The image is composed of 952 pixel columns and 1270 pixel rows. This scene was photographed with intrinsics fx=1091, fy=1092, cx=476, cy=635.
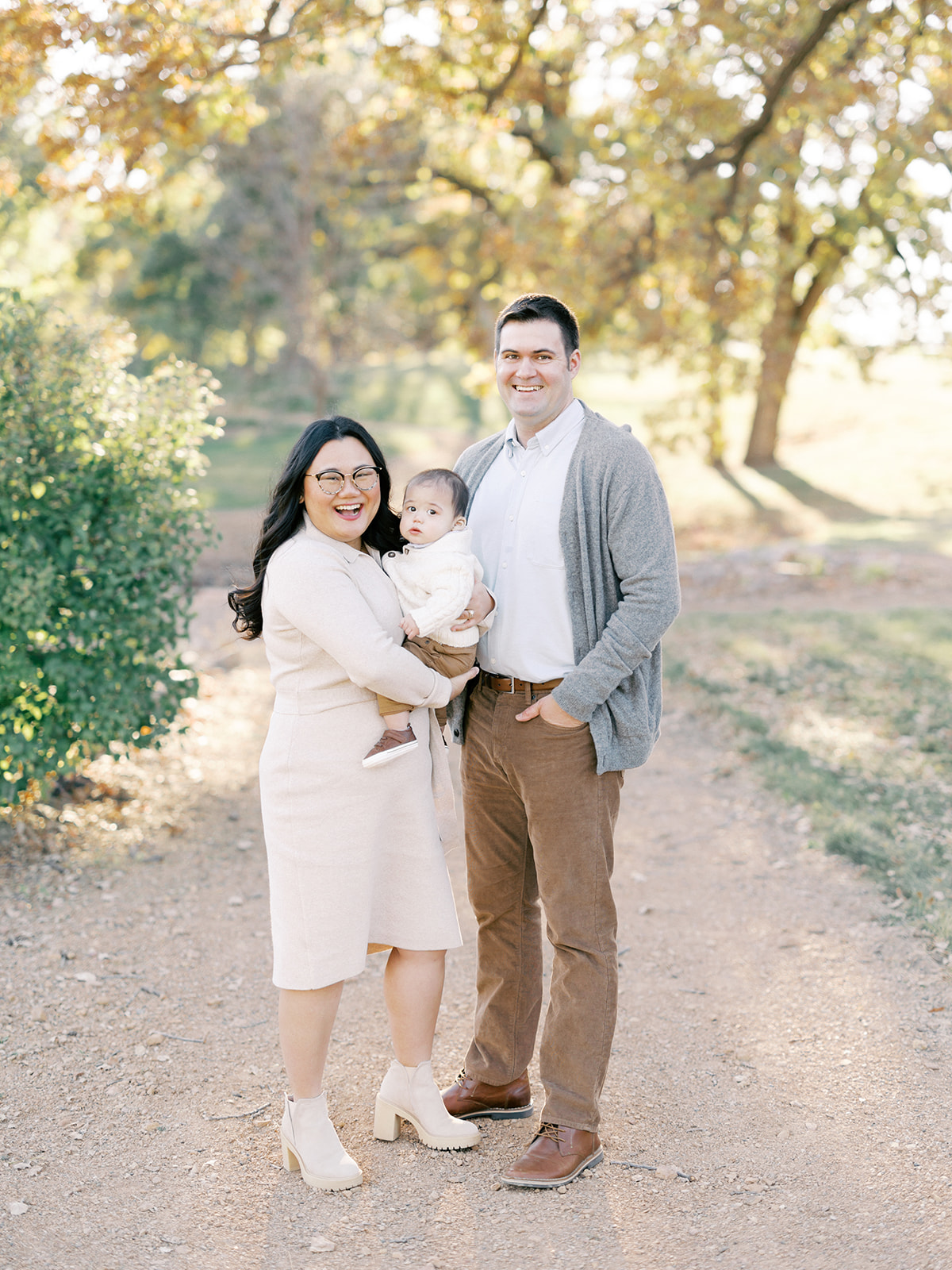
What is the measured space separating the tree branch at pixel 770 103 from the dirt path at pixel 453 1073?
228 inches

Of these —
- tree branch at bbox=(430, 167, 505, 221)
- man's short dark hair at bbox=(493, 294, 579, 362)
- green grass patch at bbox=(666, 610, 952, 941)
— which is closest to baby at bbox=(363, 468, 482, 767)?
man's short dark hair at bbox=(493, 294, 579, 362)

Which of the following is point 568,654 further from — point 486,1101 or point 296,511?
point 486,1101

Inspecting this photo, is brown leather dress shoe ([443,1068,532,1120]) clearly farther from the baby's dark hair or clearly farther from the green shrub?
the green shrub

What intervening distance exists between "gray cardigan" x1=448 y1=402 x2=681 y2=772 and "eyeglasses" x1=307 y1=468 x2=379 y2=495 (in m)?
0.52

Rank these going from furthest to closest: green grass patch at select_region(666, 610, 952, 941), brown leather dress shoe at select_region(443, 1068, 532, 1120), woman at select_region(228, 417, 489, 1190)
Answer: green grass patch at select_region(666, 610, 952, 941) → brown leather dress shoe at select_region(443, 1068, 532, 1120) → woman at select_region(228, 417, 489, 1190)

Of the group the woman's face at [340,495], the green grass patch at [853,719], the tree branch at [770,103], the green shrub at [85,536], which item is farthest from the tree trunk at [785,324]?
the woman's face at [340,495]

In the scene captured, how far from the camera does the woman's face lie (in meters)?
2.78

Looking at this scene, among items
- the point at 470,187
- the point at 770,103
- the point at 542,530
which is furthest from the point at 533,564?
the point at 470,187

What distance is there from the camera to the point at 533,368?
287 cm

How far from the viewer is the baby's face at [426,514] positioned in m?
2.86

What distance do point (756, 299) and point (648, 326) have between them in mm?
1609

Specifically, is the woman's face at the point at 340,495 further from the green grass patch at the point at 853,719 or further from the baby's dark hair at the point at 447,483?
the green grass patch at the point at 853,719

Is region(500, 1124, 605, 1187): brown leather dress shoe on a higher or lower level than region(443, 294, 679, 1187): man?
lower

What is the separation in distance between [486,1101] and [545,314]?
2.26 metres
